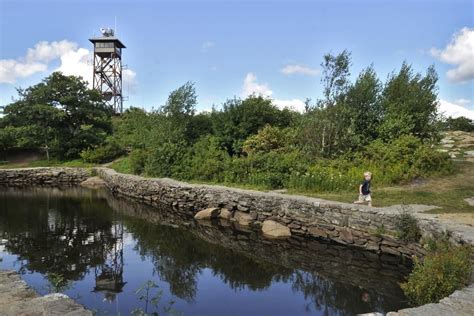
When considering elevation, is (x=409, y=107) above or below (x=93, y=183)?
above

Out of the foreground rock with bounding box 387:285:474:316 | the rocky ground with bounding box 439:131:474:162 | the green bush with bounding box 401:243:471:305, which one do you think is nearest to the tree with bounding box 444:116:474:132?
the rocky ground with bounding box 439:131:474:162

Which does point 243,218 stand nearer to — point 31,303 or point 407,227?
point 407,227

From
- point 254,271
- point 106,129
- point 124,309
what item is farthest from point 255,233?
point 106,129

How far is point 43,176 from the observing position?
2722 centimetres

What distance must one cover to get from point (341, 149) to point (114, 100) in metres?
35.8

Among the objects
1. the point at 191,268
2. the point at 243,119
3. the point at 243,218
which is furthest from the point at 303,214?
the point at 243,119

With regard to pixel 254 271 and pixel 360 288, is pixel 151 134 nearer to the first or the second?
pixel 254 271

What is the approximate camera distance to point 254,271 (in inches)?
351

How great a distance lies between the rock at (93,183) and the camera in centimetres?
2455

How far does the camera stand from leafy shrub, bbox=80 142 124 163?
29.6 m

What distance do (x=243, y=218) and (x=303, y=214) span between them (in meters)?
2.41

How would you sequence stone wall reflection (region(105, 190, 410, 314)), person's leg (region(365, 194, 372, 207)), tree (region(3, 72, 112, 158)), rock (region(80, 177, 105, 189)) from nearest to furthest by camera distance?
stone wall reflection (region(105, 190, 410, 314)) → person's leg (region(365, 194, 372, 207)) → rock (region(80, 177, 105, 189)) → tree (region(3, 72, 112, 158))

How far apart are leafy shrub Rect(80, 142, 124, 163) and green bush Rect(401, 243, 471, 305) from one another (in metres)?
26.9

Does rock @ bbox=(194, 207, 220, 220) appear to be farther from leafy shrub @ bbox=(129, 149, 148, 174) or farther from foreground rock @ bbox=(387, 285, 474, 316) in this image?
foreground rock @ bbox=(387, 285, 474, 316)
